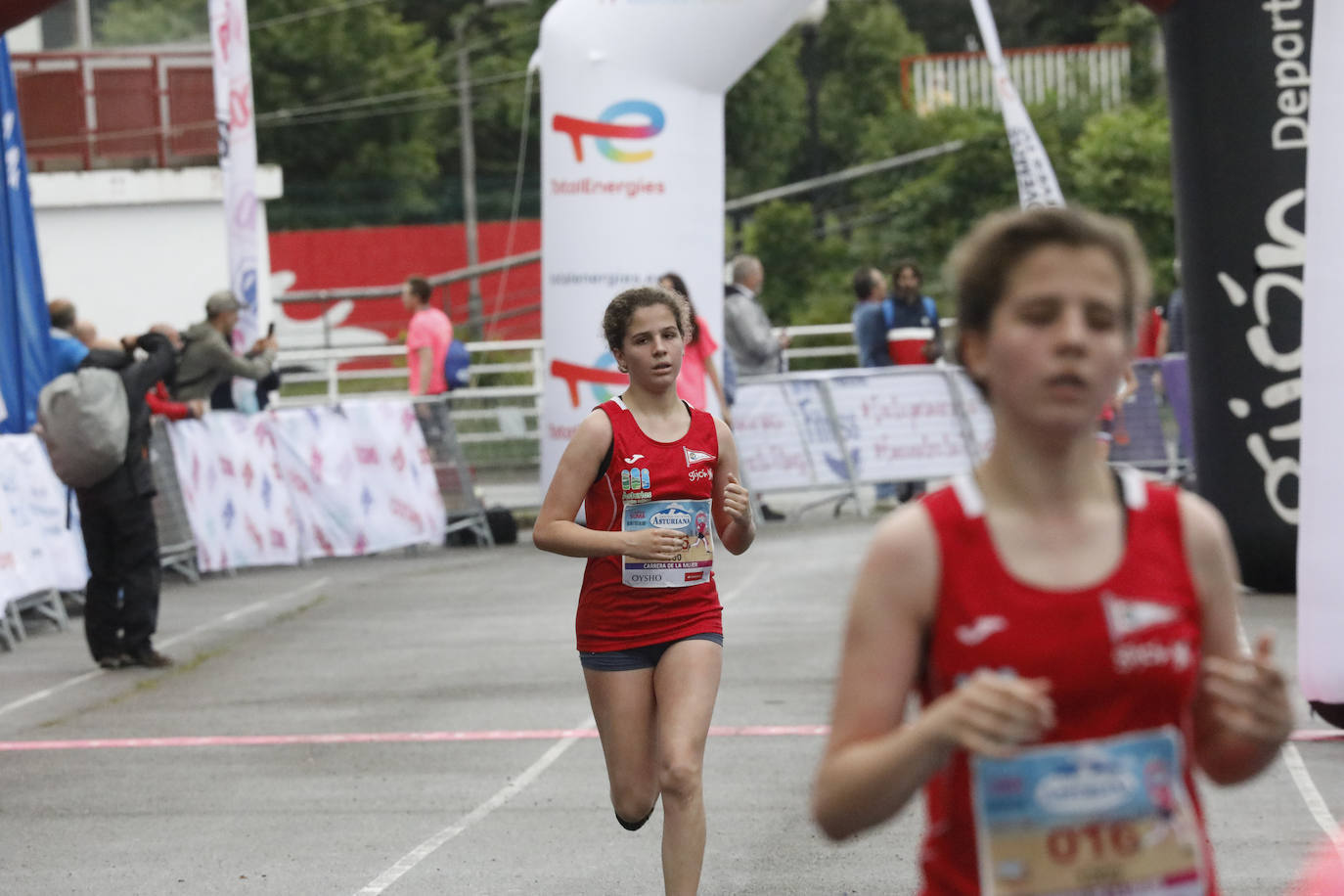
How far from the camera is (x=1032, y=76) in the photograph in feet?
160

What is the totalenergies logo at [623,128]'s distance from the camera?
1591 cm

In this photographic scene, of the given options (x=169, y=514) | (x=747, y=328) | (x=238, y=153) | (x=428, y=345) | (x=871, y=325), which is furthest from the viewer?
(x=871, y=325)

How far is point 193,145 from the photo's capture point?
3048cm

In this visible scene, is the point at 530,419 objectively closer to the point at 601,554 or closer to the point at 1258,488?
the point at 1258,488

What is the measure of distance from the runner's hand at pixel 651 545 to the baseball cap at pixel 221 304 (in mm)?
9921

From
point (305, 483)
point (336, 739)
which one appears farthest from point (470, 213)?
point (336, 739)

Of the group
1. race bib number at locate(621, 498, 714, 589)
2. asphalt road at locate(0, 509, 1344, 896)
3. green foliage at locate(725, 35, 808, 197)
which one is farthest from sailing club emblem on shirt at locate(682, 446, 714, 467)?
green foliage at locate(725, 35, 808, 197)

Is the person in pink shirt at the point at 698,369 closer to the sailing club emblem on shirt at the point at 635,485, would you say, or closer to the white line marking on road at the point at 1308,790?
the white line marking on road at the point at 1308,790

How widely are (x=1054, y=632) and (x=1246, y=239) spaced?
9.43 metres

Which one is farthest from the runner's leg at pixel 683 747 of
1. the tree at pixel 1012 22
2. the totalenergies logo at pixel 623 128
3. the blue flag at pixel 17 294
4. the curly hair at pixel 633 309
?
the tree at pixel 1012 22

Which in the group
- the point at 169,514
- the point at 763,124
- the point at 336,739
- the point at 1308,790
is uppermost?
the point at 763,124

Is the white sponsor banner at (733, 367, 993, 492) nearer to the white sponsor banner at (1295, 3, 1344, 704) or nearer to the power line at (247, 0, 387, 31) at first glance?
the white sponsor banner at (1295, 3, 1344, 704)

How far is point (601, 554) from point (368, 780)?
308 cm

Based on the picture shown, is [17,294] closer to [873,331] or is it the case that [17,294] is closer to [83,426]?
[83,426]
